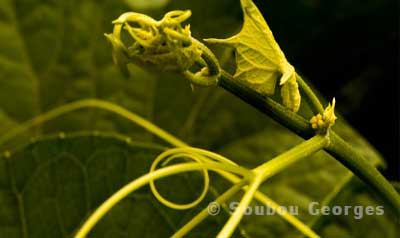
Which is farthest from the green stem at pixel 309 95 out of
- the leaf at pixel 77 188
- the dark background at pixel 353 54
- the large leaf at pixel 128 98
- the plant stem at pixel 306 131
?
the dark background at pixel 353 54

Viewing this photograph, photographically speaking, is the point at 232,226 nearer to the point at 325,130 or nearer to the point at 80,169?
the point at 325,130

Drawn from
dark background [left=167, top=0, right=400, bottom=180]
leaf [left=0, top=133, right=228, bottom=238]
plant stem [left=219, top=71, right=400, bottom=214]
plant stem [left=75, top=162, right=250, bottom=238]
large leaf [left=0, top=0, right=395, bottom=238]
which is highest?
dark background [left=167, top=0, right=400, bottom=180]

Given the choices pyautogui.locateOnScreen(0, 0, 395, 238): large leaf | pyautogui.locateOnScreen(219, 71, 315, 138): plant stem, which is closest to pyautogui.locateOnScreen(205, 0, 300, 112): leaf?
pyautogui.locateOnScreen(219, 71, 315, 138): plant stem

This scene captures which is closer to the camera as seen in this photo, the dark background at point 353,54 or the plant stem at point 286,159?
the plant stem at point 286,159

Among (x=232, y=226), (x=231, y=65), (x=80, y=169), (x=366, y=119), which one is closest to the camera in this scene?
(x=232, y=226)

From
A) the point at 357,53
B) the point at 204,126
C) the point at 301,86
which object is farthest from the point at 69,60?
the point at 301,86

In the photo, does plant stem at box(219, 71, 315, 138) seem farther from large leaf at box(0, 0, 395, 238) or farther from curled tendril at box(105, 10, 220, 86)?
large leaf at box(0, 0, 395, 238)

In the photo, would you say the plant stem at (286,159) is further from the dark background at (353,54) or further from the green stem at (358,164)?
the dark background at (353,54)
